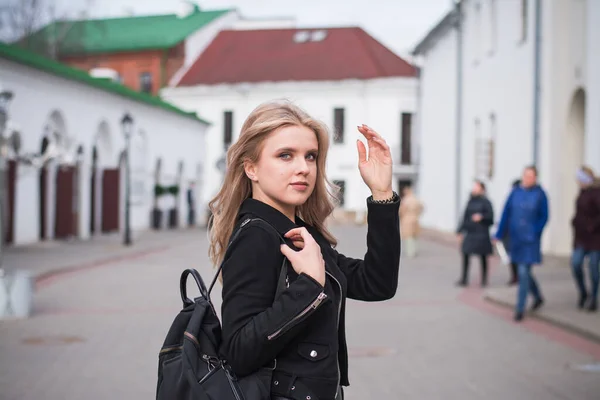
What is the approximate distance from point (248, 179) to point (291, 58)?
53.8 metres

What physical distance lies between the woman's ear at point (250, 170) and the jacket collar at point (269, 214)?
9 centimetres

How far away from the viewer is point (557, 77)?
21.6m

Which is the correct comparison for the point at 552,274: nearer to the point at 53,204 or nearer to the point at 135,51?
the point at 53,204

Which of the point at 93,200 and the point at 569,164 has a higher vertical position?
the point at 569,164

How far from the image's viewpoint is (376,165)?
2941mm

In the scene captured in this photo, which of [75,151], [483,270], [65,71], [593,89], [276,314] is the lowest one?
[483,270]

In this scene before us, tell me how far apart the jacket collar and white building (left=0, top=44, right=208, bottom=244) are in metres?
20.4

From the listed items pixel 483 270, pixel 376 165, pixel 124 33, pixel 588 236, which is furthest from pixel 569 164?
pixel 124 33

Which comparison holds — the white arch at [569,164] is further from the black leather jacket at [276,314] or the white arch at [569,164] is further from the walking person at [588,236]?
the black leather jacket at [276,314]

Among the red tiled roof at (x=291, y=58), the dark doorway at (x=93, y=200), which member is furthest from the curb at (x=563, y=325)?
the red tiled roof at (x=291, y=58)

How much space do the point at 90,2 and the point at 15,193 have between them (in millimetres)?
26610

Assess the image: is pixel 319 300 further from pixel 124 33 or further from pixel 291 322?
pixel 124 33

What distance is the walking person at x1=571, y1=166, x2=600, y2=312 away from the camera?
1105 centimetres

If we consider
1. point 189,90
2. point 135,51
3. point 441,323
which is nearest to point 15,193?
point 441,323
